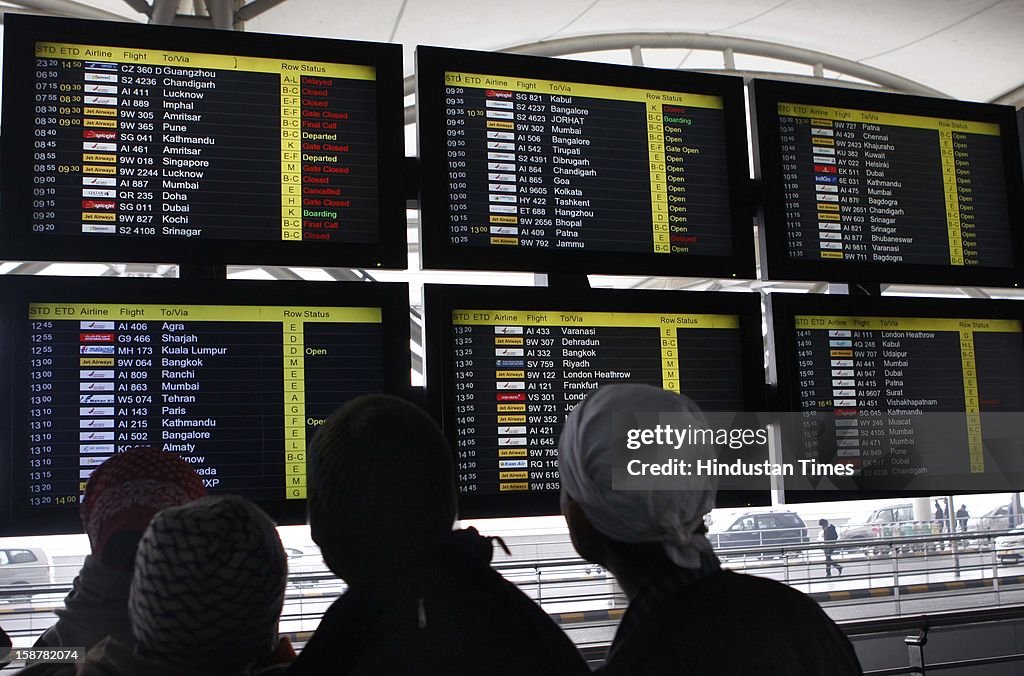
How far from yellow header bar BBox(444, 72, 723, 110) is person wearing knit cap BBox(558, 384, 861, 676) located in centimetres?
141

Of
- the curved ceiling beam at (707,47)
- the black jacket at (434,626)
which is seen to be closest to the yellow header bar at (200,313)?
the black jacket at (434,626)

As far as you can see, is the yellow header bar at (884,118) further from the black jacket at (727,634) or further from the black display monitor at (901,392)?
the black jacket at (727,634)

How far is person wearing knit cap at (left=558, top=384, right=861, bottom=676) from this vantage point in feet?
4.21

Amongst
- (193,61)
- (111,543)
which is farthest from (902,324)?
(111,543)

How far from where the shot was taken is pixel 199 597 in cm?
121

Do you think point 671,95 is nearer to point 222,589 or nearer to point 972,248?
point 972,248

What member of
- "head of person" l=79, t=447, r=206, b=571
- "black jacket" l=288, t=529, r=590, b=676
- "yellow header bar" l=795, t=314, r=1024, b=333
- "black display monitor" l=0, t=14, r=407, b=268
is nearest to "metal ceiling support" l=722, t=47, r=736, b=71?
"yellow header bar" l=795, t=314, r=1024, b=333

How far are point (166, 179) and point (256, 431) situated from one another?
2.18 feet

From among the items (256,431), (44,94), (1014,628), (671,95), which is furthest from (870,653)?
(44,94)

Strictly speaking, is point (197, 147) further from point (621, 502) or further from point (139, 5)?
point (139, 5)

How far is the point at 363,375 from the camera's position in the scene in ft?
8.02

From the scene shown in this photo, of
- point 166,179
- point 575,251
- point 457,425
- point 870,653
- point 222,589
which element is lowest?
point 870,653

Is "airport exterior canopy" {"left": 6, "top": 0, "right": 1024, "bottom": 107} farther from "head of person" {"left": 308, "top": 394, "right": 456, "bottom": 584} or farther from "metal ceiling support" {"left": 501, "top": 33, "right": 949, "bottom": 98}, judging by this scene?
"head of person" {"left": 308, "top": 394, "right": 456, "bottom": 584}

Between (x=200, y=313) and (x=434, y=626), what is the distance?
1.36 metres
